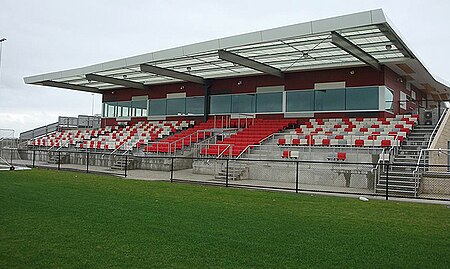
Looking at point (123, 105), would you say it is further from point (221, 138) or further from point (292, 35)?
point (292, 35)

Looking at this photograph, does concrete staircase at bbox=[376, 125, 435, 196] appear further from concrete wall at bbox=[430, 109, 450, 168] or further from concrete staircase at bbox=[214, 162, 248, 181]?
concrete staircase at bbox=[214, 162, 248, 181]

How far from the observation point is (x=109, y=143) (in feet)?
98.4

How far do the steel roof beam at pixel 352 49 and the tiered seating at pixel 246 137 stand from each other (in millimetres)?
6031

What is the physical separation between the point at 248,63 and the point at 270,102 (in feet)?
17.2

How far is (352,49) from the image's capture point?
68.2 ft

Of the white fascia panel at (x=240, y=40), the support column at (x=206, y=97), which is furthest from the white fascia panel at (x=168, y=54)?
the support column at (x=206, y=97)

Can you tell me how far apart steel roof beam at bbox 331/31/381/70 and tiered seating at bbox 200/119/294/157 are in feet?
19.8

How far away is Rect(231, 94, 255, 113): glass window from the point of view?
96.3ft

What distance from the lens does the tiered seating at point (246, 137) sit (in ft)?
74.8

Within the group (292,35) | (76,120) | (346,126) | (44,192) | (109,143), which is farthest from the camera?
(76,120)

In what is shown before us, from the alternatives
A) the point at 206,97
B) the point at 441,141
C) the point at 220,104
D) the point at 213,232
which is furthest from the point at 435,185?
the point at 206,97

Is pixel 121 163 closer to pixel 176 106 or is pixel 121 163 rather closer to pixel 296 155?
pixel 176 106

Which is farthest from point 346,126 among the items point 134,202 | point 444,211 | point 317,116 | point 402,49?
point 134,202

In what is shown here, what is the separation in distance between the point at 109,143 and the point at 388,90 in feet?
60.4
